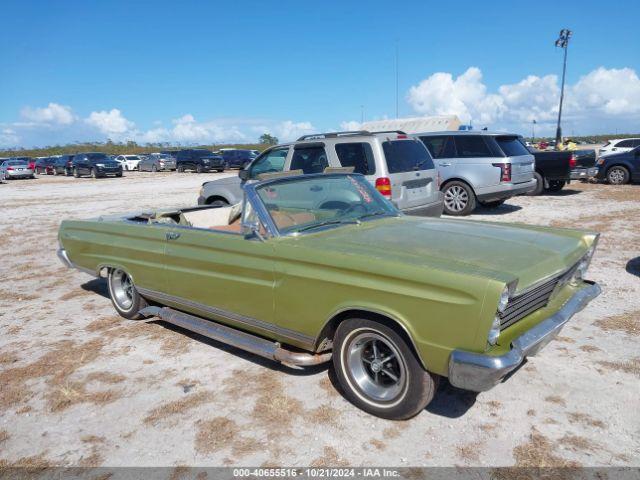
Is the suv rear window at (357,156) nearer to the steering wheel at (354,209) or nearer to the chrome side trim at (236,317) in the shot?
the steering wheel at (354,209)

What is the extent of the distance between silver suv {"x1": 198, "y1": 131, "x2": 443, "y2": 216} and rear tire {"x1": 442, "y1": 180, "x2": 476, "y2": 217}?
8.64 ft

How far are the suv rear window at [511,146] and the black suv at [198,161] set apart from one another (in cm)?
2535

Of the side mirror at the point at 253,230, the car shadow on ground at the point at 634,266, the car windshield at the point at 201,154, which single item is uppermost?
the side mirror at the point at 253,230

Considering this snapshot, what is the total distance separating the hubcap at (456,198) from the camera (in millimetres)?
10742

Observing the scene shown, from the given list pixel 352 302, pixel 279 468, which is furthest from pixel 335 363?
pixel 279 468

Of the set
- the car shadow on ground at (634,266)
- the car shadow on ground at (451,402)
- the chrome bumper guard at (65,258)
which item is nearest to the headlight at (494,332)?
the car shadow on ground at (451,402)

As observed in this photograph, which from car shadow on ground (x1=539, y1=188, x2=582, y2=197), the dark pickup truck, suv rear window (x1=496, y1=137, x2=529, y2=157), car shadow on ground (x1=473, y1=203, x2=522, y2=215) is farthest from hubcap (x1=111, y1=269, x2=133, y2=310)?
car shadow on ground (x1=539, y1=188, x2=582, y2=197)

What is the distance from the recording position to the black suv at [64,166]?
34.8 metres

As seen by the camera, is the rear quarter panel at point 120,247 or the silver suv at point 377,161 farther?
the silver suv at point 377,161

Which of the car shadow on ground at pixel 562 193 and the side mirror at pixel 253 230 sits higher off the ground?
the side mirror at pixel 253 230

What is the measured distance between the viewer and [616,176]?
16531 millimetres

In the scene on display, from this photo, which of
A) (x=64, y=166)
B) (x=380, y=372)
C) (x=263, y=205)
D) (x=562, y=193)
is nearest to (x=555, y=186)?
(x=562, y=193)

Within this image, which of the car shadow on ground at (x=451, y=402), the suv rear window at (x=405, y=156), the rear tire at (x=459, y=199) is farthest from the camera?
the rear tire at (x=459, y=199)

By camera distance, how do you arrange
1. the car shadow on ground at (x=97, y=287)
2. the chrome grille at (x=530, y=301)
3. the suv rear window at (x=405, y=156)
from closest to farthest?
the chrome grille at (x=530, y=301) < the car shadow on ground at (x=97, y=287) < the suv rear window at (x=405, y=156)
